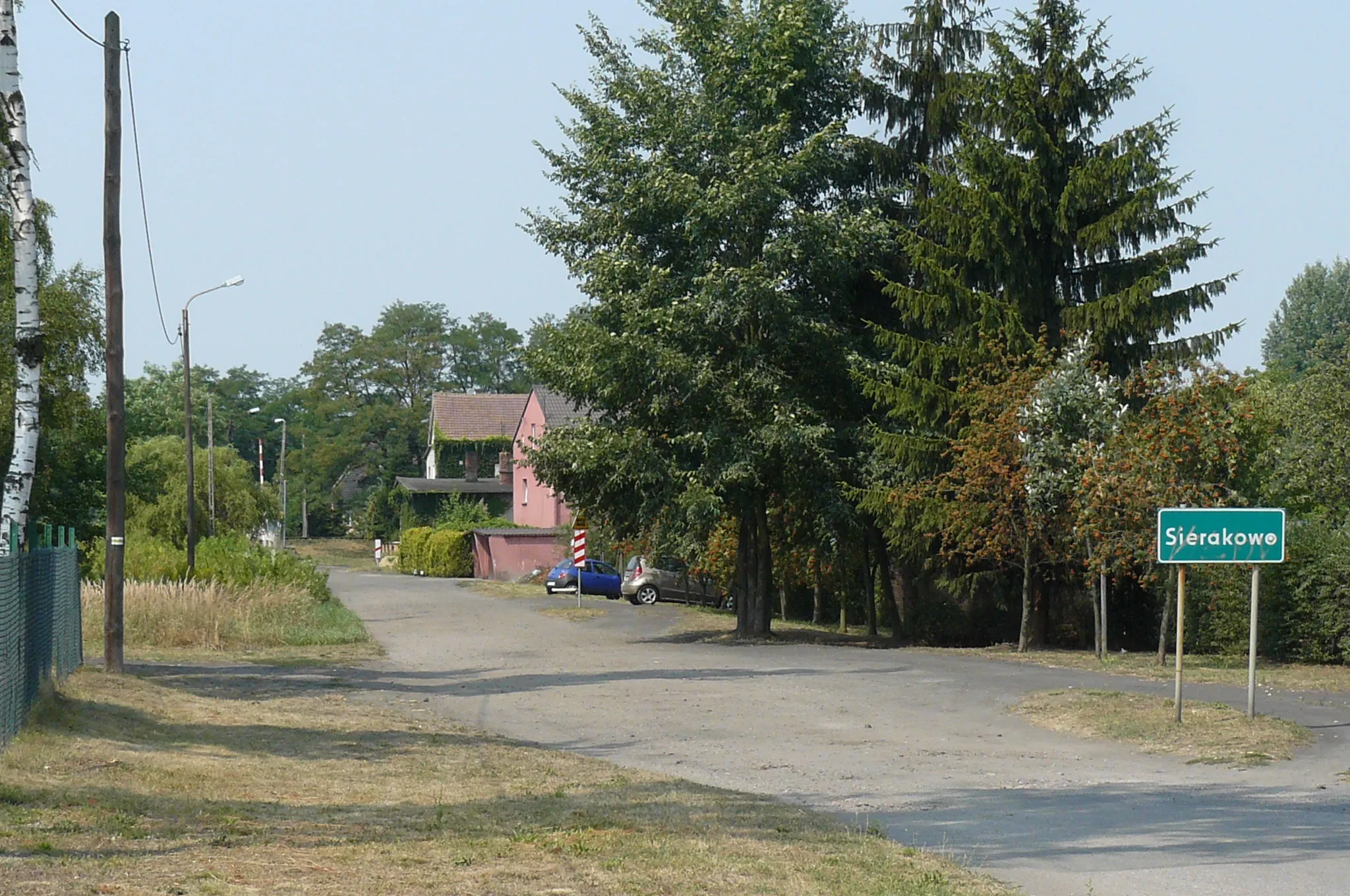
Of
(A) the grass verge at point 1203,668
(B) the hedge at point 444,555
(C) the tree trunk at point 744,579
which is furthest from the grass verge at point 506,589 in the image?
(A) the grass verge at point 1203,668

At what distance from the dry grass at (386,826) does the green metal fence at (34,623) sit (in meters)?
0.39

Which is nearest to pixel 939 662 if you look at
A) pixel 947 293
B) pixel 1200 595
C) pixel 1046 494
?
pixel 1046 494

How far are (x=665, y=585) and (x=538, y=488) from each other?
28.7m

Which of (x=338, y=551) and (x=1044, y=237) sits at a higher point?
(x=1044, y=237)

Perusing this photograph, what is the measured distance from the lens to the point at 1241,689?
63.9ft

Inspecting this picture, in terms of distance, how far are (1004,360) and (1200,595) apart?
17.7ft

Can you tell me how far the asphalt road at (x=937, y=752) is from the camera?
885 centimetres

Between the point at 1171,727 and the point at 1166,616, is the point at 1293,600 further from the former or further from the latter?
the point at 1171,727

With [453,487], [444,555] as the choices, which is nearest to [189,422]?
[444,555]

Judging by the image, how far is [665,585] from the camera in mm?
46969

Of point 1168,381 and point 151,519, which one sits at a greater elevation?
point 1168,381

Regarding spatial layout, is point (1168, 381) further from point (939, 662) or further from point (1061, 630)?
point (1061, 630)

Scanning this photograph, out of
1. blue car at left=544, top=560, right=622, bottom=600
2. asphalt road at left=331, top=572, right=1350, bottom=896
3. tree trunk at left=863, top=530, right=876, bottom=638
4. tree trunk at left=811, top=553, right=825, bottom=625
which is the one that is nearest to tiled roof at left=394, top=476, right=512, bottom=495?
blue car at left=544, top=560, right=622, bottom=600

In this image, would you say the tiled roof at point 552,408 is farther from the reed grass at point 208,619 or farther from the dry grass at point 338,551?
the reed grass at point 208,619
